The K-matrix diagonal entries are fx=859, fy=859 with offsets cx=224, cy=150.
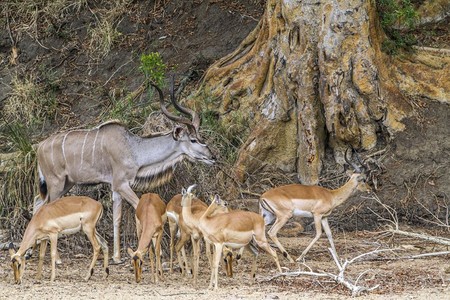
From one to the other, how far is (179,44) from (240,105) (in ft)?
9.24

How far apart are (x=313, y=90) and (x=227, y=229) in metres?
3.42

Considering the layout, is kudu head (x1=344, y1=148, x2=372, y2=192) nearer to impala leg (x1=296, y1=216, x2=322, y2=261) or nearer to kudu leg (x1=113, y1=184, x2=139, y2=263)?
impala leg (x1=296, y1=216, x2=322, y2=261)

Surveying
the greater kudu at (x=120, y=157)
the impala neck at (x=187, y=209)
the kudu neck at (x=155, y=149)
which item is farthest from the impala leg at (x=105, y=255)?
the kudu neck at (x=155, y=149)

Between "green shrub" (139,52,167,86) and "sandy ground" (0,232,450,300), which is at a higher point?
"green shrub" (139,52,167,86)

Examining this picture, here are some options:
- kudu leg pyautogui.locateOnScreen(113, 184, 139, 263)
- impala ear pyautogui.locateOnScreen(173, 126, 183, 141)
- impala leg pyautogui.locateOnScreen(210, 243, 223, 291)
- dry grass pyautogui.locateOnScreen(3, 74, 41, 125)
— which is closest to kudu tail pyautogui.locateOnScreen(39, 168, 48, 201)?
kudu leg pyautogui.locateOnScreen(113, 184, 139, 263)

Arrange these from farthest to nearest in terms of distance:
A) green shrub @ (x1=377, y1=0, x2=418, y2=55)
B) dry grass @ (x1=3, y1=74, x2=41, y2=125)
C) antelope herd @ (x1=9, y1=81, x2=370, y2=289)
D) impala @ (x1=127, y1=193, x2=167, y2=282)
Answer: dry grass @ (x1=3, y1=74, x2=41, y2=125) < green shrub @ (x1=377, y1=0, x2=418, y2=55) < antelope herd @ (x1=9, y1=81, x2=370, y2=289) < impala @ (x1=127, y1=193, x2=167, y2=282)

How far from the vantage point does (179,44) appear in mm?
14367

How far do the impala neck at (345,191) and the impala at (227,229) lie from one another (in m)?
1.94

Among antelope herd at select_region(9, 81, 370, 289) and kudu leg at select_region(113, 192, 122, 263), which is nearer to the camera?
antelope herd at select_region(9, 81, 370, 289)

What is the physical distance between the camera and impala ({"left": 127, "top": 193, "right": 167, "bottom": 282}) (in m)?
8.27

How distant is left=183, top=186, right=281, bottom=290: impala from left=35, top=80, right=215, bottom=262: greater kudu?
180cm

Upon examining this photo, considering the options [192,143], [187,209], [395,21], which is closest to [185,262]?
[187,209]

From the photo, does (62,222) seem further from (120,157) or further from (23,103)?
(23,103)

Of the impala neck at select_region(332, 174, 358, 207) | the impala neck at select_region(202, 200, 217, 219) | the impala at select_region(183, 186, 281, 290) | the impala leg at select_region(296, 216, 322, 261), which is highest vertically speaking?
the impala neck at select_region(202, 200, 217, 219)
